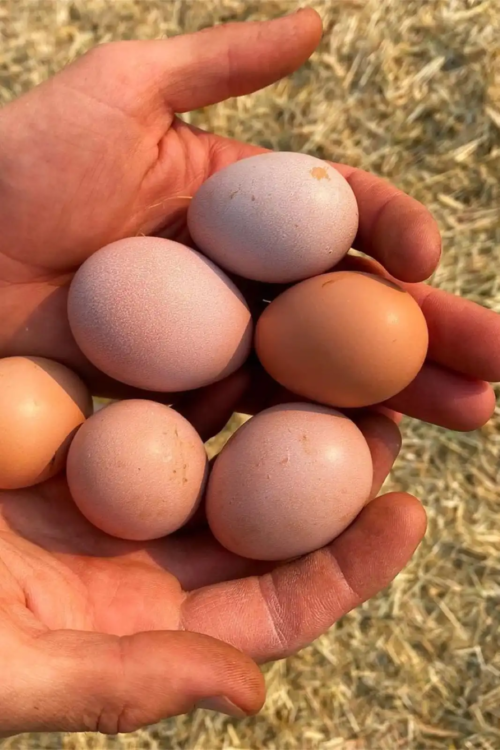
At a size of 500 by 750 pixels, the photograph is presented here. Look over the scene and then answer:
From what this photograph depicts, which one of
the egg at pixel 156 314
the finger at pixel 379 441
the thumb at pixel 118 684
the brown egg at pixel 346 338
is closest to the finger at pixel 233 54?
the egg at pixel 156 314

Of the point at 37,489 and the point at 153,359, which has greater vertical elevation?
the point at 153,359

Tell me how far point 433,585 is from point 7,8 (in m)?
1.97

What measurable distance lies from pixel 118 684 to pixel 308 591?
0.39 m

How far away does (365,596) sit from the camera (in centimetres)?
125

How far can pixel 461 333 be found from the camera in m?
1.32

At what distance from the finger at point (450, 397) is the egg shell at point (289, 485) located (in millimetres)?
217

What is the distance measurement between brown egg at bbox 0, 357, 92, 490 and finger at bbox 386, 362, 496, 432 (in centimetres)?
66

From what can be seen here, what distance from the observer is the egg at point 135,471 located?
3.90 ft

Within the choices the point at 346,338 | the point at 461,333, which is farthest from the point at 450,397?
the point at 346,338

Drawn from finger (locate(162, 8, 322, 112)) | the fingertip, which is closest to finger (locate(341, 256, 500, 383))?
the fingertip

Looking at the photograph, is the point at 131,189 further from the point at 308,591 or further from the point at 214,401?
the point at 308,591

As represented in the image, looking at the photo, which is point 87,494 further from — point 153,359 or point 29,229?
point 29,229

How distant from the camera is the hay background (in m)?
1.72

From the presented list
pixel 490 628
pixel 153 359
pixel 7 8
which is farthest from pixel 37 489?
pixel 7 8
